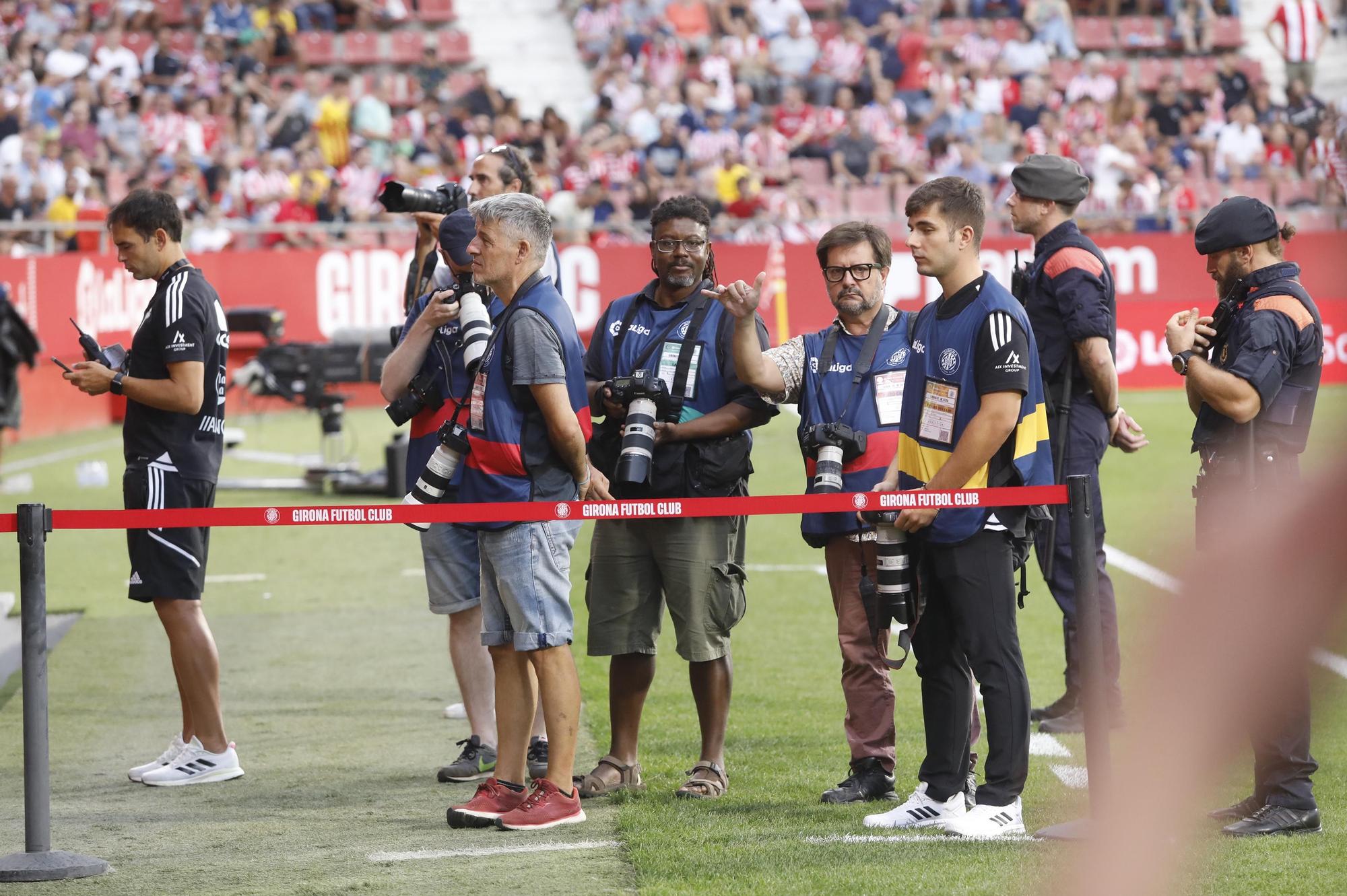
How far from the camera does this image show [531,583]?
17.1 feet

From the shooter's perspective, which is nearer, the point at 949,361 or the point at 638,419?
the point at 949,361

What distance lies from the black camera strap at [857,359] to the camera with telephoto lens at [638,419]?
0.55 meters

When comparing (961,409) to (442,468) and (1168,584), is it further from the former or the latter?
(1168,584)

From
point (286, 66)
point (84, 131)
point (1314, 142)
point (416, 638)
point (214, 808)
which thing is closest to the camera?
point (1314, 142)

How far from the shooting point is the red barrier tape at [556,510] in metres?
4.83

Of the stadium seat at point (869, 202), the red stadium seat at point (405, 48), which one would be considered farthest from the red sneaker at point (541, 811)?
the red stadium seat at point (405, 48)

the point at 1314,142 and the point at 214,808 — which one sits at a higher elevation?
the point at 1314,142

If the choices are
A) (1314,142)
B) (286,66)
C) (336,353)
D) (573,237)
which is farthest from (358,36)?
(1314,142)

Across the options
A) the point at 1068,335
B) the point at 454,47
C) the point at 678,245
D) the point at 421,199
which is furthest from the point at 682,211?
the point at 454,47

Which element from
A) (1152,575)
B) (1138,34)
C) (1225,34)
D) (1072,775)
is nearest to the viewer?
(1152,575)

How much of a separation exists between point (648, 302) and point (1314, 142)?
487cm

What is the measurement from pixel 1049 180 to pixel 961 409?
158cm

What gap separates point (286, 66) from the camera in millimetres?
26609

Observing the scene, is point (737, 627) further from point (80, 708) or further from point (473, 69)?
point (473, 69)
